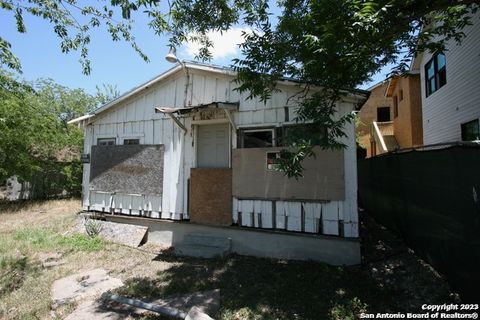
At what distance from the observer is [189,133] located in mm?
7117

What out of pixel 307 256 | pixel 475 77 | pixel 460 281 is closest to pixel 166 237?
pixel 307 256

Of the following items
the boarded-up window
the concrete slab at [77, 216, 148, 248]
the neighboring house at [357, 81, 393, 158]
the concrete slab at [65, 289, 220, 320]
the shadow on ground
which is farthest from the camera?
the neighboring house at [357, 81, 393, 158]

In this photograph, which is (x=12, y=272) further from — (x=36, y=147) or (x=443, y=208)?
(x=36, y=147)

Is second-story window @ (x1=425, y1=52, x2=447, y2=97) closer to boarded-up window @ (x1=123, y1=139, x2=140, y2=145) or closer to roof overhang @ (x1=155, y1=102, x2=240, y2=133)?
roof overhang @ (x1=155, y1=102, x2=240, y2=133)

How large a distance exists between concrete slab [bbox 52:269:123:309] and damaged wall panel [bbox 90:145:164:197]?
2478 mm

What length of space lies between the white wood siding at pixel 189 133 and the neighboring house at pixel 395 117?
16.4 ft

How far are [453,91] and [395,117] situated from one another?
7.49 meters

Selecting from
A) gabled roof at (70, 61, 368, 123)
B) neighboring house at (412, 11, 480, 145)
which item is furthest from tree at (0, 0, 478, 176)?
neighboring house at (412, 11, 480, 145)

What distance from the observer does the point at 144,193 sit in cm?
757

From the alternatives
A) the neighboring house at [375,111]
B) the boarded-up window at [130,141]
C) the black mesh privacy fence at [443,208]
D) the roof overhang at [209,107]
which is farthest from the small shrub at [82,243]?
the neighboring house at [375,111]

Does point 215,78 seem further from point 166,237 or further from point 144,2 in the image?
point 166,237

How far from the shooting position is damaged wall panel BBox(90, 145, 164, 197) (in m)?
7.46

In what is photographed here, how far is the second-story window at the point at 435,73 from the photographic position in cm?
1021

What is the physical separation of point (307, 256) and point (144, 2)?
5.26 metres
